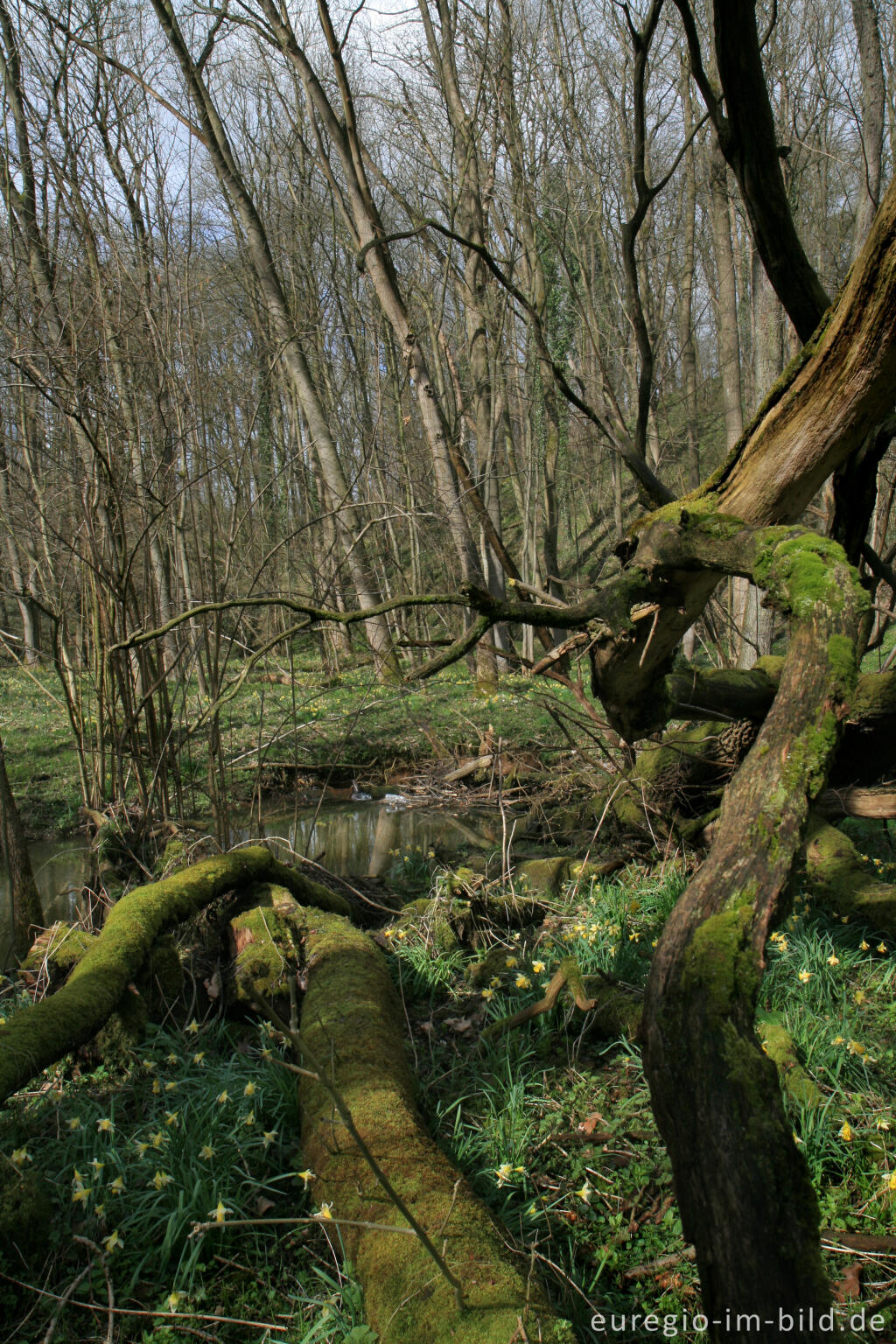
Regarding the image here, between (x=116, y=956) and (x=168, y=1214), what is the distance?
1097mm

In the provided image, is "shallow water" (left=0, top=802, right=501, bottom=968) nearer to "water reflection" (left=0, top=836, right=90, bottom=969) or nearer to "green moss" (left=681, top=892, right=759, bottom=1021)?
"water reflection" (left=0, top=836, right=90, bottom=969)

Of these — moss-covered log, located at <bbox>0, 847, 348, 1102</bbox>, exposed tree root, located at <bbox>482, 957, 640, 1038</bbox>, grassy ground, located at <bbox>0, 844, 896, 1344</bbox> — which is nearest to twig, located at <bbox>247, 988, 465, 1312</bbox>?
grassy ground, located at <bbox>0, 844, 896, 1344</bbox>

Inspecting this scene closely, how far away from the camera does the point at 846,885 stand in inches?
161

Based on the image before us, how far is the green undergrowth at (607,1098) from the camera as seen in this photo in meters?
2.36

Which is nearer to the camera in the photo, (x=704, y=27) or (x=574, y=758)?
(x=574, y=758)

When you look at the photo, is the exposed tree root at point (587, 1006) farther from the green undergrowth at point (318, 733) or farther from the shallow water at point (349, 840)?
the green undergrowth at point (318, 733)

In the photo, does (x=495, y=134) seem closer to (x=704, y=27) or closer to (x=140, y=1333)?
(x=704, y=27)

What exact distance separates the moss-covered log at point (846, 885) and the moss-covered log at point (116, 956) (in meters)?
2.73

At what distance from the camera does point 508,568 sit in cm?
454

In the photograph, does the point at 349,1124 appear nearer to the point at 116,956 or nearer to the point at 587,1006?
the point at 116,956

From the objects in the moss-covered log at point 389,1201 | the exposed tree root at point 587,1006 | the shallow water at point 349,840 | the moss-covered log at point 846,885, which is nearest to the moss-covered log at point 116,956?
the moss-covered log at point 389,1201

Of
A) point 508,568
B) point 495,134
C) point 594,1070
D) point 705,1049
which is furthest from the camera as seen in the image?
point 495,134

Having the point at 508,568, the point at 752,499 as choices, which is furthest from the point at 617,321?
the point at 752,499

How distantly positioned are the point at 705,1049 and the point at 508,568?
3.44m
